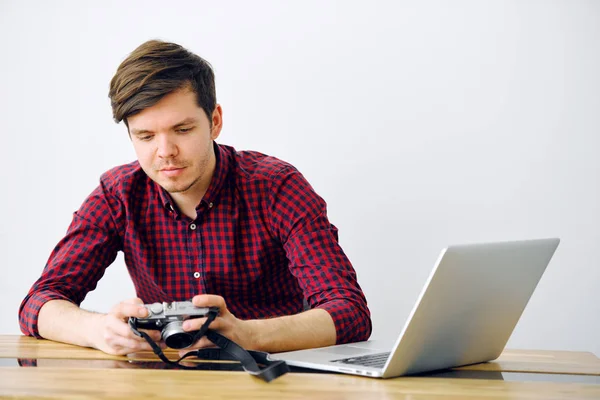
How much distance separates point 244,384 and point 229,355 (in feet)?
0.77

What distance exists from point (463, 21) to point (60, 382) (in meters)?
1.92

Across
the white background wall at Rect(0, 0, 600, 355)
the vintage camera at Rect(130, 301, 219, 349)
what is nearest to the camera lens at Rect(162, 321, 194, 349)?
the vintage camera at Rect(130, 301, 219, 349)

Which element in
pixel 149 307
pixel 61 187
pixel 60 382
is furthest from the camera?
pixel 61 187

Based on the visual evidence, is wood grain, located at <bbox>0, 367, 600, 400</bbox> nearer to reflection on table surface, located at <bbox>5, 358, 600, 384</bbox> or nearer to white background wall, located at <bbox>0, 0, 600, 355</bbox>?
reflection on table surface, located at <bbox>5, 358, 600, 384</bbox>

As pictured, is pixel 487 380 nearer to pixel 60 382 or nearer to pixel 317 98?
pixel 60 382

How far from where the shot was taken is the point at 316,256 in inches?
71.9

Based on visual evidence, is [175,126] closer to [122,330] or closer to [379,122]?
[122,330]

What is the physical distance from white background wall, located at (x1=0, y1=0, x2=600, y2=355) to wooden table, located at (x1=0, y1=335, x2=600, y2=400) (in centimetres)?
123

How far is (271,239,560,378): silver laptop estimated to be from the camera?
1.14 meters

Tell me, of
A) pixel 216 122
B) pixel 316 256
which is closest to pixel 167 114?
pixel 216 122

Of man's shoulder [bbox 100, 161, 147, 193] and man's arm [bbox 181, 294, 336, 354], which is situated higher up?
man's shoulder [bbox 100, 161, 147, 193]

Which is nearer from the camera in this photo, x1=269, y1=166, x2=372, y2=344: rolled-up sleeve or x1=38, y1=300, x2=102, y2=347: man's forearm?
x1=38, y1=300, x2=102, y2=347: man's forearm

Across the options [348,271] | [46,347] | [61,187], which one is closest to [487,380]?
[348,271]

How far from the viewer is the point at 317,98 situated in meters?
2.68
